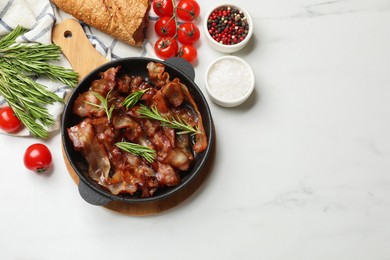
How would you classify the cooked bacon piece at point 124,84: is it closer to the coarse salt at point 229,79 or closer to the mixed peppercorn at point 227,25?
the coarse salt at point 229,79

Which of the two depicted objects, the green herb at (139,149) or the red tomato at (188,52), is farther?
the red tomato at (188,52)

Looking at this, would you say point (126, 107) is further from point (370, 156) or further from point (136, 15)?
point (370, 156)

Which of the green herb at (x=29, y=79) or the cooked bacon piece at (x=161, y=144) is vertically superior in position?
the green herb at (x=29, y=79)

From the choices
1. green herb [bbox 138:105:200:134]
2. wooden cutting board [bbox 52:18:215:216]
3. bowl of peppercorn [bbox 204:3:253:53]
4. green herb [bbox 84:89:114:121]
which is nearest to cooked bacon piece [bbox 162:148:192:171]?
green herb [bbox 138:105:200:134]

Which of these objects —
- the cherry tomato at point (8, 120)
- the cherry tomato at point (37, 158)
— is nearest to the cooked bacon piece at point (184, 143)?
the cherry tomato at point (37, 158)

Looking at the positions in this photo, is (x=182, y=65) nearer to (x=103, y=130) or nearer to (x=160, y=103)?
(x=160, y=103)

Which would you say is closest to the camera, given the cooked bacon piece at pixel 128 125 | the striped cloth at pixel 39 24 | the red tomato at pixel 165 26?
the cooked bacon piece at pixel 128 125

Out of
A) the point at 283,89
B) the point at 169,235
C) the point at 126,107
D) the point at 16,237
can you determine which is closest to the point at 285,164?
the point at 283,89
